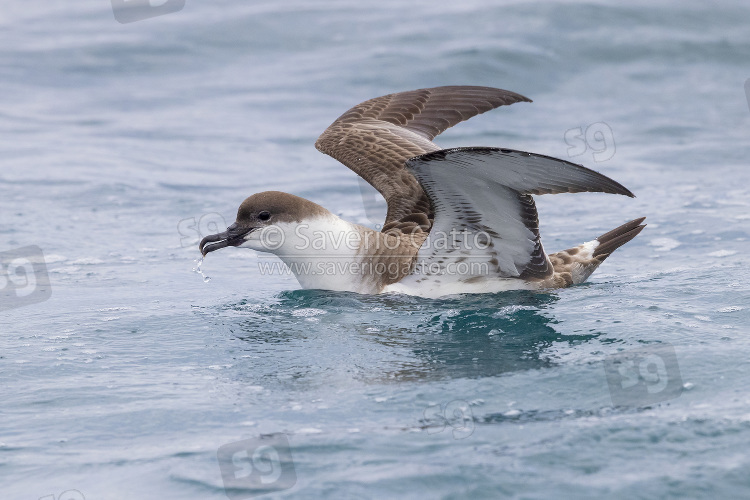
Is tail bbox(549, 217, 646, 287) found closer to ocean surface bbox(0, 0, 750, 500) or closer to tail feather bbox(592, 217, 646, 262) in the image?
tail feather bbox(592, 217, 646, 262)

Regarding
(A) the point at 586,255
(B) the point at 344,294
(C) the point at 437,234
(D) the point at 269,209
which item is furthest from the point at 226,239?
(A) the point at 586,255

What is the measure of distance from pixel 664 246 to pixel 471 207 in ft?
11.1

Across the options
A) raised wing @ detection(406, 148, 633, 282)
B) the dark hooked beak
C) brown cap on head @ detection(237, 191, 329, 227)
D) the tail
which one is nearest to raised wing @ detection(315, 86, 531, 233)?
raised wing @ detection(406, 148, 633, 282)

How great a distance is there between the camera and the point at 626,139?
498 inches

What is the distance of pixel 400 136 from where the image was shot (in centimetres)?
838

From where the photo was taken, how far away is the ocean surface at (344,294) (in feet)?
14.2

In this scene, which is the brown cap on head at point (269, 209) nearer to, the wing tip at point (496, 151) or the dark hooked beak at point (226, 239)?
the dark hooked beak at point (226, 239)

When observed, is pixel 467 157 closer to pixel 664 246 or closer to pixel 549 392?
pixel 549 392

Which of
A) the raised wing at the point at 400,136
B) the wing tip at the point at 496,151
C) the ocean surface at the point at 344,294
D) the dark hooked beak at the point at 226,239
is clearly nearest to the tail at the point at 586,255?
the ocean surface at the point at 344,294

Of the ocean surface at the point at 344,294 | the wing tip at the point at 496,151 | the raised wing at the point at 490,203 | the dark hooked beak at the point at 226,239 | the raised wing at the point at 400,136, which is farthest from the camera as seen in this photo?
the raised wing at the point at 400,136

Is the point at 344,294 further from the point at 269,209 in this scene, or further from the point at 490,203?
the point at 490,203

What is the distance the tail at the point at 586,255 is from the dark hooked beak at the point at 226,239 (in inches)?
91.5

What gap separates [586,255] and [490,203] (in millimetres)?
1256

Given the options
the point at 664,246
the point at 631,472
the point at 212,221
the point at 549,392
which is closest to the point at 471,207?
the point at 549,392
